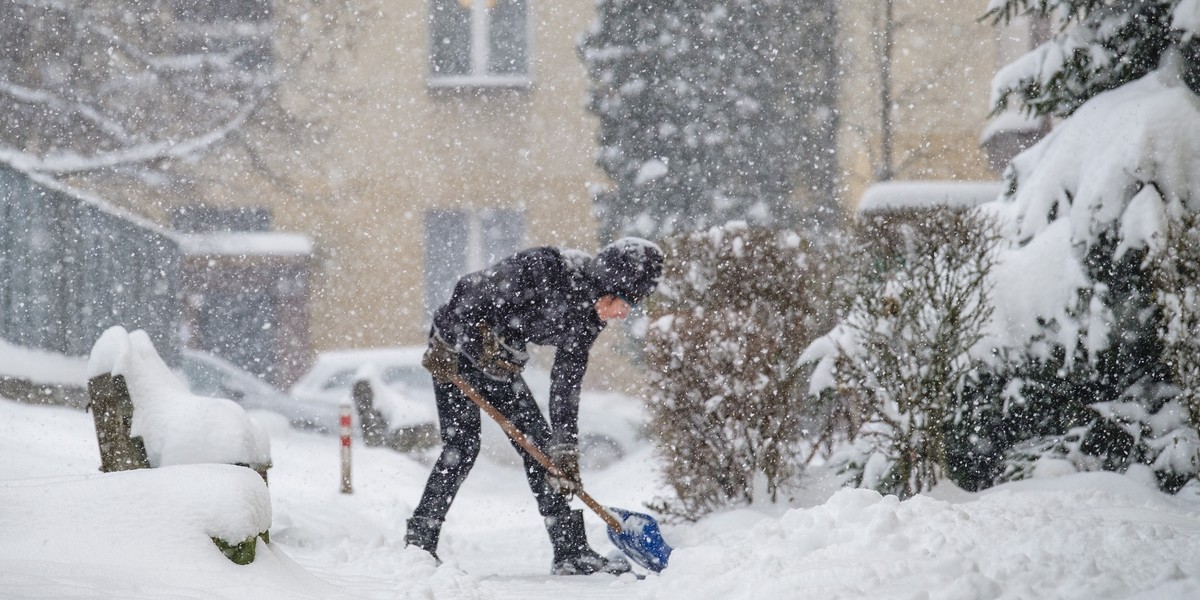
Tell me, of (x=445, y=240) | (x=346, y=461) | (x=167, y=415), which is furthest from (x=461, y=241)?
(x=167, y=415)

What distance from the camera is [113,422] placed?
4.70 meters

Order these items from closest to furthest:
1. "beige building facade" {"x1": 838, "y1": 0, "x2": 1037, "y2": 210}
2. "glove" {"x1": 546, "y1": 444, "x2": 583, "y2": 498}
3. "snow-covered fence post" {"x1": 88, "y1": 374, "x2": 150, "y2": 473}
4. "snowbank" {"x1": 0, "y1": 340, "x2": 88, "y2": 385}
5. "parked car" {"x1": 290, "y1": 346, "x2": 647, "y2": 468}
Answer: "snow-covered fence post" {"x1": 88, "y1": 374, "x2": 150, "y2": 473} < "glove" {"x1": 546, "y1": 444, "x2": 583, "y2": 498} < "snowbank" {"x1": 0, "y1": 340, "x2": 88, "y2": 385} < "parked car" {"x1": 290, "y1": 346, "x2": 647, "y2": 468} < "beige building facade" {"x1": 838, "y1": 0, "x2": 1037, "y2": 210}

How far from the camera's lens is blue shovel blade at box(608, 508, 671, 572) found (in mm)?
5113

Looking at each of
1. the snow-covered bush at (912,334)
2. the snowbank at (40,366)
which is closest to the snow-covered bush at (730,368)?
the snow-covered bush at (912,334)

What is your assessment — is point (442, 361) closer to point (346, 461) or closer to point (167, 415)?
point (167, 415)

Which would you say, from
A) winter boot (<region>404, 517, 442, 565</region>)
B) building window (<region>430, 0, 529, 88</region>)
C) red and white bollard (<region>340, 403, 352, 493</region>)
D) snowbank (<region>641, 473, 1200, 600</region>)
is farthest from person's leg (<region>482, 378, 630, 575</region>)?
building window (<region>430, 0, 529, 88</region>)

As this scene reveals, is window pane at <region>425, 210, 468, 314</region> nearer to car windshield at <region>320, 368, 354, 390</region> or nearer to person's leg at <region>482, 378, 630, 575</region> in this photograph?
car windshield at <region>320, 368, 354, 390</region>

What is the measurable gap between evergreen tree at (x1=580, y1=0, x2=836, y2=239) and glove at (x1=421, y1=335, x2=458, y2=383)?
32.0 feet

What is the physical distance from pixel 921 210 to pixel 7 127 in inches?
463

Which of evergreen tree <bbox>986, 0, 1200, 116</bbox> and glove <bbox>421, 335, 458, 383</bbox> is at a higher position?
evergreen tree <bbox>986, 0, 1200, 116</bbox>

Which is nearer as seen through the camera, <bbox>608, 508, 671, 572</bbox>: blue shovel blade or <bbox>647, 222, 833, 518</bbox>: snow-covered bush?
<bbox>608, 508, 671, 572</bbox>: blue shovel blade

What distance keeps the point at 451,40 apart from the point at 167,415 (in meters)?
14.9

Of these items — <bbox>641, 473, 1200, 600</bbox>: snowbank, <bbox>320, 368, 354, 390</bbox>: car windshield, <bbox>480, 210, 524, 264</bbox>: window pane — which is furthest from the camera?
<bbox>480, 210, 524, 264</bbox>: window pane

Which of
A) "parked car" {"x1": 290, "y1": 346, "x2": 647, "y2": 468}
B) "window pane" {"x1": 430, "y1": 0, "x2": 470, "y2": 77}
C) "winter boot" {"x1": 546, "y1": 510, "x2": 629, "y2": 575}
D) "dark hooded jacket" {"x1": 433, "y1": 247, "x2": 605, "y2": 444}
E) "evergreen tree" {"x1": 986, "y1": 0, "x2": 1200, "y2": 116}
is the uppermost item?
"window pane" {"x1": 430, "y1": 0, "x2": 470, "y2": 77}
